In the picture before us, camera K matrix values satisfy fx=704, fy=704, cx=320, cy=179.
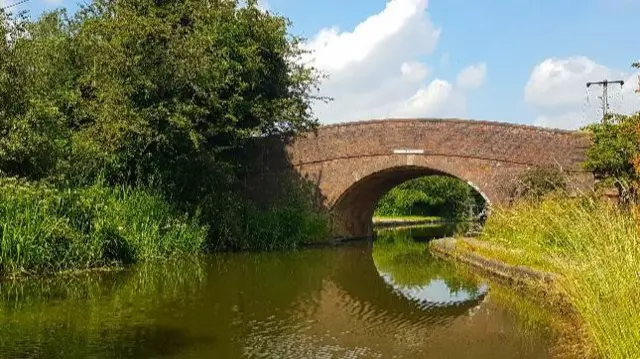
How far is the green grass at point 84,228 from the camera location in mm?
11414

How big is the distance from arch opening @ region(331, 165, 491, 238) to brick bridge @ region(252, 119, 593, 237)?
45 millimetres

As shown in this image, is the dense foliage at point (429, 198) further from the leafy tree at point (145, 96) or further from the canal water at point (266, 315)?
the canal water at point (266, 315)

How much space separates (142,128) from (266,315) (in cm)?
772

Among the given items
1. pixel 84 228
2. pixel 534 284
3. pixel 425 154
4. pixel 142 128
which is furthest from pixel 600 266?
pixel 425 154

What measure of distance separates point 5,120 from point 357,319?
743 cm

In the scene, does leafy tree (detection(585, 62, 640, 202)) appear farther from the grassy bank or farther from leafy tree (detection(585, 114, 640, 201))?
the grassy bank

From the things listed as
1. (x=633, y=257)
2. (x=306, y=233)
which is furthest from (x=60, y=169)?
(x=633, y=257)

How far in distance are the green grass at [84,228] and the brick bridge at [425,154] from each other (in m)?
5.37

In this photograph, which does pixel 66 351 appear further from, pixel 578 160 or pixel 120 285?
pixel 578 160

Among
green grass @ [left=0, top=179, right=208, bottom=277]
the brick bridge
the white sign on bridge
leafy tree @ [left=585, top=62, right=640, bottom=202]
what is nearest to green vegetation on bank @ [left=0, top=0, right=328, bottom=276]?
green grass @ [left=0, top=179, right=208, bottom=277]

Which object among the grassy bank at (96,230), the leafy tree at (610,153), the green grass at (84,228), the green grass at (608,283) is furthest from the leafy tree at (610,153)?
the green grass at (84,228)

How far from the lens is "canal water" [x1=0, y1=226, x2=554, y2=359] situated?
259 inches

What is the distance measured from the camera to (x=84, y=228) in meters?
12.9

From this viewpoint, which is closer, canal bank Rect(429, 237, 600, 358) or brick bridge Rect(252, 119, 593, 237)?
canal bank Rect(429, 237, 600, 358)
